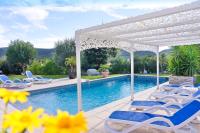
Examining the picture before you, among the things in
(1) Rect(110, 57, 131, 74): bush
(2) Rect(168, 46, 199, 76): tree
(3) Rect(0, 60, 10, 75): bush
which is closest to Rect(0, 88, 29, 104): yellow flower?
(2) Rect(168, 46, 199, 76): tree

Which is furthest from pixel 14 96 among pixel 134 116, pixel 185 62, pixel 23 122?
pixel 185 62

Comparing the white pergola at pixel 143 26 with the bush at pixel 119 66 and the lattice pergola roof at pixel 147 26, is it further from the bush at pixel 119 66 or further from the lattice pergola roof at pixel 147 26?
the bush at pixel 119 66

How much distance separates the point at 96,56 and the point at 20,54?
9887 mm

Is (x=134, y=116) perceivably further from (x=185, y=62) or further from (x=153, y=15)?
(x=185, y=62)

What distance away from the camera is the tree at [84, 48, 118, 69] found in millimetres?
26875

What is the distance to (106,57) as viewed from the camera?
27812 mm

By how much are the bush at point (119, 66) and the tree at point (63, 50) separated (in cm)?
503

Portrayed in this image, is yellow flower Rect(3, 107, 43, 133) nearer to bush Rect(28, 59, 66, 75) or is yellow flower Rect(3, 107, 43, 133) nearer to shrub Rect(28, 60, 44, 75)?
bush Rect(28, 59, 66, 75)

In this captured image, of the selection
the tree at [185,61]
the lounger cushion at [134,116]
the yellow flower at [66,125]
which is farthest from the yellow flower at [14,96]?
the tree at [185,61]

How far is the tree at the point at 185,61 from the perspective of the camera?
1539 centimetres

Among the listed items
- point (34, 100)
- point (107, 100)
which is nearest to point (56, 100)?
point (34, 100)

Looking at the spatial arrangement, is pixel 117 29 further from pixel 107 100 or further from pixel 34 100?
pixel 34 100

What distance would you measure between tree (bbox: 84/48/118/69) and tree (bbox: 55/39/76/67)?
1.83 m

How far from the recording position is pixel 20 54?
28.6 m
